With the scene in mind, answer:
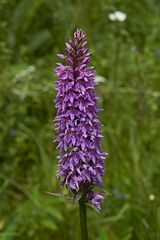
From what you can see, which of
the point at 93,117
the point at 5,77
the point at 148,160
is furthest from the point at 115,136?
the point at 93,117

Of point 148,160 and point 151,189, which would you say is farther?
point 148,160

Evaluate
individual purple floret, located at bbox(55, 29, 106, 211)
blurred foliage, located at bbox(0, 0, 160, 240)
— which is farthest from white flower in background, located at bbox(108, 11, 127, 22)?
individual purple floret, located at bbox(55, 29, 106, 211)

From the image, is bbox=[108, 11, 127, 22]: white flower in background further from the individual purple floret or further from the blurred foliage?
the individual purple floret

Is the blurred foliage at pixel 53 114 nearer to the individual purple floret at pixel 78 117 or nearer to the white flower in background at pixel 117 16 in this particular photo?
the white flower in background at pixel 117 16

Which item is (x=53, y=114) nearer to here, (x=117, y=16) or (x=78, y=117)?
(x=117, y=16)

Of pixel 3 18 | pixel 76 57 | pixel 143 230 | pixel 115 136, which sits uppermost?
pixel 3 18

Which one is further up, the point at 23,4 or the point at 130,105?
the point at 23,4

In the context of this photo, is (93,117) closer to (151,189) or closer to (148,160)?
(151,189)
